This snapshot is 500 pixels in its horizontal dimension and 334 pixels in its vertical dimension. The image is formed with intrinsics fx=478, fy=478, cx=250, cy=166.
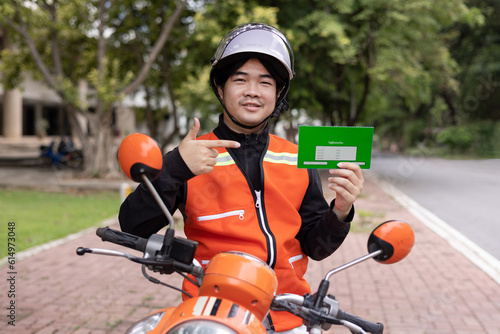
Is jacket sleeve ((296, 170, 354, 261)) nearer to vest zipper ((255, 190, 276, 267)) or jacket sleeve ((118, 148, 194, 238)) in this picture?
vest zipper ((255, 190, 276, 267))

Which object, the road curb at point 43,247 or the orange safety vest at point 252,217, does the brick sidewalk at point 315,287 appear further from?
the orange safety vest at point 252,217

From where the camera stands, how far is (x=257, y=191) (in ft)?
5.84

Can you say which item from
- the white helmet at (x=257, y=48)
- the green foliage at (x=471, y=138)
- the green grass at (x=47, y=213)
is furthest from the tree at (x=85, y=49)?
the green foliage at (x=471, y=138)

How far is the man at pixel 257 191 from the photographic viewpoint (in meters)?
1.70

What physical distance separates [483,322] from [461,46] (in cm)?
3082

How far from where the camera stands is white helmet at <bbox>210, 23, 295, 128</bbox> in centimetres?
173

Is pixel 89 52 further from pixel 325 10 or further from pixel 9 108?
pixel 9 108

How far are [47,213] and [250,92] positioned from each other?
8.45m

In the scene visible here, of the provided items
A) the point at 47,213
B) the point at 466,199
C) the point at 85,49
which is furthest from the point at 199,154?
the point at 85,49

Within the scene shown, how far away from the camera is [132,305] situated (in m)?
4.66

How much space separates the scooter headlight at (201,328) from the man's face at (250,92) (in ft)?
2.85

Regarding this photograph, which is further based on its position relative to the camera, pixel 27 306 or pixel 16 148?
pixel 16 148

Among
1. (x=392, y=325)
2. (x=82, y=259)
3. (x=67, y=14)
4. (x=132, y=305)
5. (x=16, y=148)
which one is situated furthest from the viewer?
(x=16, y=148)

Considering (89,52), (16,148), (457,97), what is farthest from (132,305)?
(457,97)
